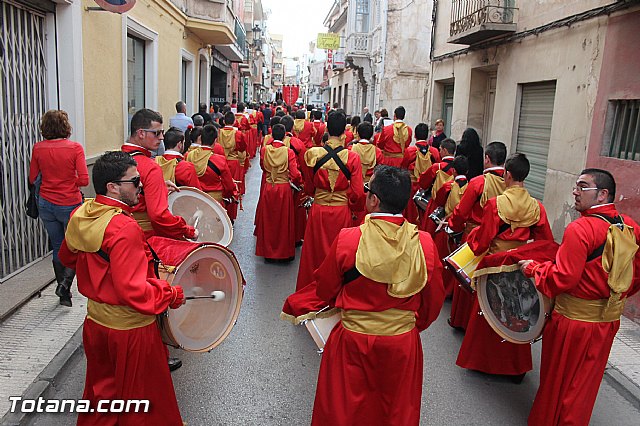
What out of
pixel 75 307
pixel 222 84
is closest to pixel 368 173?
pixel 75 307

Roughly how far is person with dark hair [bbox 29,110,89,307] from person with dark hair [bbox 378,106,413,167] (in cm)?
556

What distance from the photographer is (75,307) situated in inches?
219

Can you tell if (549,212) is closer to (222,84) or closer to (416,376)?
(416,376)

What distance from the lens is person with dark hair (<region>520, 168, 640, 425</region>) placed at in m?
3.33

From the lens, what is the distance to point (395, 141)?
960 cm

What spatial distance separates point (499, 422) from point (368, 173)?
4.57 meters

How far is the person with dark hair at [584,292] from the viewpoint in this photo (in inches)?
131

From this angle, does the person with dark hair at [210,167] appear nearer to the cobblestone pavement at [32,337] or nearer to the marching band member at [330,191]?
the marching band member at [330,191]

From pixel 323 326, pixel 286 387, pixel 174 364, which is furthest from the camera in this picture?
pixel 174 364

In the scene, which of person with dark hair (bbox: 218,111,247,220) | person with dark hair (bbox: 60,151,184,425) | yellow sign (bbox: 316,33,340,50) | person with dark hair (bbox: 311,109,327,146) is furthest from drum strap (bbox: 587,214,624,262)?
yellow sign (bbox: 316,33,340,50)

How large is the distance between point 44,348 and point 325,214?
3.00m

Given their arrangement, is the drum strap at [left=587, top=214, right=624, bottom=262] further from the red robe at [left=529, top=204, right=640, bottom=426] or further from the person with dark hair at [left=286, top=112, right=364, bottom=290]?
the person with dark hair at [left=286, top=112, right=364, bottom=290]

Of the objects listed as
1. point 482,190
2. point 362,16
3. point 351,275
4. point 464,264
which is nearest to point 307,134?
point 482,190

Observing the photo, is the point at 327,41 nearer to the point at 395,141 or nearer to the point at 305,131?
the point at 305,131
